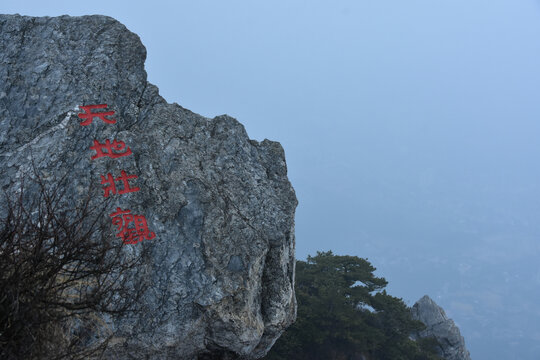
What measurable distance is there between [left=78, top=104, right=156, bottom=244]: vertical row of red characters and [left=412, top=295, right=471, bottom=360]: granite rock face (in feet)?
40.1

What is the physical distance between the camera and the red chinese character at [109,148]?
7.20 m

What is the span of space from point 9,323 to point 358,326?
11.3 m

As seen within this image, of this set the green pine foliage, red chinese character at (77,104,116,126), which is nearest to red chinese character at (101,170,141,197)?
red chinese character at (77,104,116,126)

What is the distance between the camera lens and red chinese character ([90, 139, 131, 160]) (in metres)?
7.20

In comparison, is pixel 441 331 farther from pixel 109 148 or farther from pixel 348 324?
pixel 109 148

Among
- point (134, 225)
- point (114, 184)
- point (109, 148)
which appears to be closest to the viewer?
point (134, 225)

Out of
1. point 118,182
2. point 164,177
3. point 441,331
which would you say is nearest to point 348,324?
point 441,331

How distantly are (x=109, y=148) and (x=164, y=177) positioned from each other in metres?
0.94

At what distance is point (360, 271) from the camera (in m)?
15.5

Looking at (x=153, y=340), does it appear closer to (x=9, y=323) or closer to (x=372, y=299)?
(x=9, y=323)

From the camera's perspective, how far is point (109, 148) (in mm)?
7285

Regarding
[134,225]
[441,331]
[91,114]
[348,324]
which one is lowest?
[134,225]

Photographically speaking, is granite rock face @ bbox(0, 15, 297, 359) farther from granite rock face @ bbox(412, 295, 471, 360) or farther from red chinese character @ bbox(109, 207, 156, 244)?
granite rock face @ bbox(412, 295, 471, 360)

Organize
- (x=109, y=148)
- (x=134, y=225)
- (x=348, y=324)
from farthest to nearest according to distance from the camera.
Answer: (x=348, y=324), (x=109, y=148), (x=134, y=225)
